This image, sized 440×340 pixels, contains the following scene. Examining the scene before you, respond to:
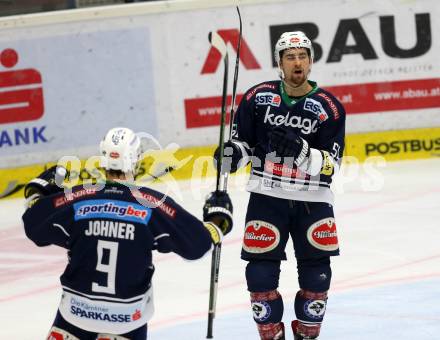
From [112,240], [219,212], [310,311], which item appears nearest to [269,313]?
[310,311]

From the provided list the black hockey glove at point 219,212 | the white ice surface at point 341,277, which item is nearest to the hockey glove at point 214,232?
the black hockey glove at point 219,212

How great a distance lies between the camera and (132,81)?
12.9m

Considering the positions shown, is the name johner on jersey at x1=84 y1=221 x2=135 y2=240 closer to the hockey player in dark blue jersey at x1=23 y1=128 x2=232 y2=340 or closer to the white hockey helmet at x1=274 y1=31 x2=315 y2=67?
the hockey player in dark blue jersey at x1=23 y1=128 x2=232 y2=340

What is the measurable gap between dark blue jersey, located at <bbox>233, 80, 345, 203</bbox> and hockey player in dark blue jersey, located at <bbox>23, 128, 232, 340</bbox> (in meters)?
1.54

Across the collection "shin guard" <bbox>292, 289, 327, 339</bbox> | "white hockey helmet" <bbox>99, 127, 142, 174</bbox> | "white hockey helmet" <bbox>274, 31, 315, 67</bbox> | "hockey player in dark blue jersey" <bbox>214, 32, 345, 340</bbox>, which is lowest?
"shin guard" <bbox>292, 289, 327, 339</bbox>

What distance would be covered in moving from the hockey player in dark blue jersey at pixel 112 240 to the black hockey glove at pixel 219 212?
1.11 ft

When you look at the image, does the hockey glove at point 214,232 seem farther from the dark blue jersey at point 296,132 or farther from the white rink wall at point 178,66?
the white rink wall at point 178,66

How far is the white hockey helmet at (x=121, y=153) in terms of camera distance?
16.8ft

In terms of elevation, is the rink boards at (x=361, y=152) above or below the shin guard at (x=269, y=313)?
below

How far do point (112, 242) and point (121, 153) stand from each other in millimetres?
394

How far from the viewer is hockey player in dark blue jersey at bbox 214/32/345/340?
667 cm

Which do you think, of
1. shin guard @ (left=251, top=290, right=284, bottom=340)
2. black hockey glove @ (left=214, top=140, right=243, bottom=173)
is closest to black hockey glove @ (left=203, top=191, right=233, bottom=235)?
black hockey glove @ (left=214, top=140, right=243, bottom=173)

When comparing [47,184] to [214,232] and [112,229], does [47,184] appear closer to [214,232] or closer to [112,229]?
[112,229]

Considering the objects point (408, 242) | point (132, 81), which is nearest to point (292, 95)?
point (408, 242)
